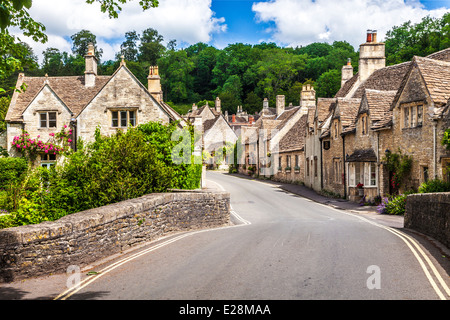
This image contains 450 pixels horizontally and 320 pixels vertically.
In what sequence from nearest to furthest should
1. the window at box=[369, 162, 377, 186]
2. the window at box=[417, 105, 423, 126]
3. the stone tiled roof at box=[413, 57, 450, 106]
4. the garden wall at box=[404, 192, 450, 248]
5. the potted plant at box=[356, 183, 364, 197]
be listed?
the garden wall at box=[404, 192, 450, 248] → the stone tiled roof at box=[413, 57, 450, 106] → the window at box=[417, 105, 423, 126] → the window at box=[369, 162, 377, 186] → the potted plant at box=[356, 183, 364, 197]

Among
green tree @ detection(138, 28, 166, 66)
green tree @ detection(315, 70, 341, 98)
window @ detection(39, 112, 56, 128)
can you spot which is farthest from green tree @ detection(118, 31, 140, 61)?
window @ detection(39, 112, 56, 128)

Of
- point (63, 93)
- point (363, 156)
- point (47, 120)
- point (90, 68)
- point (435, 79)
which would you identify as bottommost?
point (363, 156)

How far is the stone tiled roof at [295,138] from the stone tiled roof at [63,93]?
21616mm

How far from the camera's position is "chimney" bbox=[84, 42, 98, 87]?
112ft

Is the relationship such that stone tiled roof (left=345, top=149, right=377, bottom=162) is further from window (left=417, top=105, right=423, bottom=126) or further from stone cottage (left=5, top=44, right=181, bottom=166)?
stone cottage (left=5, top=44, right=181, bottom=166)

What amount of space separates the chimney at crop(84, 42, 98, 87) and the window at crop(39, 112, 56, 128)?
14.4 ft

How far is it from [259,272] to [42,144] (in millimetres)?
25543

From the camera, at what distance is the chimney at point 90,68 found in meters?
34.1

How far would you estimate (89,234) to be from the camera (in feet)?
35.4

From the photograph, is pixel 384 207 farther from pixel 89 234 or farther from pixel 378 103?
pixel 89 234

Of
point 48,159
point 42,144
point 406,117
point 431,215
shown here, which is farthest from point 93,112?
point 431,215

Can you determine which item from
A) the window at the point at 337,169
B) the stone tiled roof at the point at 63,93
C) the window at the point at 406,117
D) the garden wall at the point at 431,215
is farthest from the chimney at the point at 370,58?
the garden wall at the point at 431,215

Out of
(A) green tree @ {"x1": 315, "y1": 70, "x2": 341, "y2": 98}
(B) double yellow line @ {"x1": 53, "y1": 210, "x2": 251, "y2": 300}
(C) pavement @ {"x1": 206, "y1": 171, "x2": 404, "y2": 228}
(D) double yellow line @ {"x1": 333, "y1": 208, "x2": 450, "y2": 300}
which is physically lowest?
(C) pavement @ {"x1": 206, "y1": 171, "x2": 404, "y2": 228}
